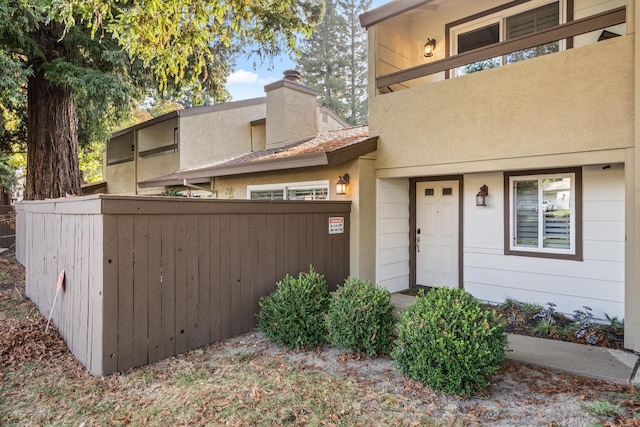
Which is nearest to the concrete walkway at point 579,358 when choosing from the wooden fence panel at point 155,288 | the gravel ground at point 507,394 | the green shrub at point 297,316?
the gravel ground at point 507,394

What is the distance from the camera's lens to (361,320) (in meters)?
4.27

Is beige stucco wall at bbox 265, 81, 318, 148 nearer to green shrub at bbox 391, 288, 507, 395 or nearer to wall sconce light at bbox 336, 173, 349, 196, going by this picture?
wall sconce light at bbox 336, 173, 349, 196

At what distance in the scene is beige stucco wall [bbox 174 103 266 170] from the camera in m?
13.6

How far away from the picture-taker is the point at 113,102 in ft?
29.1

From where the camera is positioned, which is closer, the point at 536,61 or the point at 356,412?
the point at 356,412

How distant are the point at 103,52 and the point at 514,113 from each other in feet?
27.9

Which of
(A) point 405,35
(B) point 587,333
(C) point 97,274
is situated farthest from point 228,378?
(A) point 405,35

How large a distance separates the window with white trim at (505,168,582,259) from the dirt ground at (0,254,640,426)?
8.56 ft

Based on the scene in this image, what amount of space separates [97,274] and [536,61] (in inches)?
241

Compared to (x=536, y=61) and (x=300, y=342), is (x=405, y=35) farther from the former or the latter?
(x=300, y=342)

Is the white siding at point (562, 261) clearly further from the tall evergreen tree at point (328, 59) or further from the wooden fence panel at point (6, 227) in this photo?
the tall evergreen tree at point (328, 59)

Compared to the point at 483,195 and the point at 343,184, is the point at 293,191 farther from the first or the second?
the point at 483,195

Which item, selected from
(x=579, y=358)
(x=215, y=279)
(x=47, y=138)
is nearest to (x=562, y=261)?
(x=579, y=358)

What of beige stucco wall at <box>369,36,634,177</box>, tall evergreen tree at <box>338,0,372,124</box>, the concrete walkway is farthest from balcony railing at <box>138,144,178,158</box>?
tall evergreen tree at <box>338,0,372,124</box>
